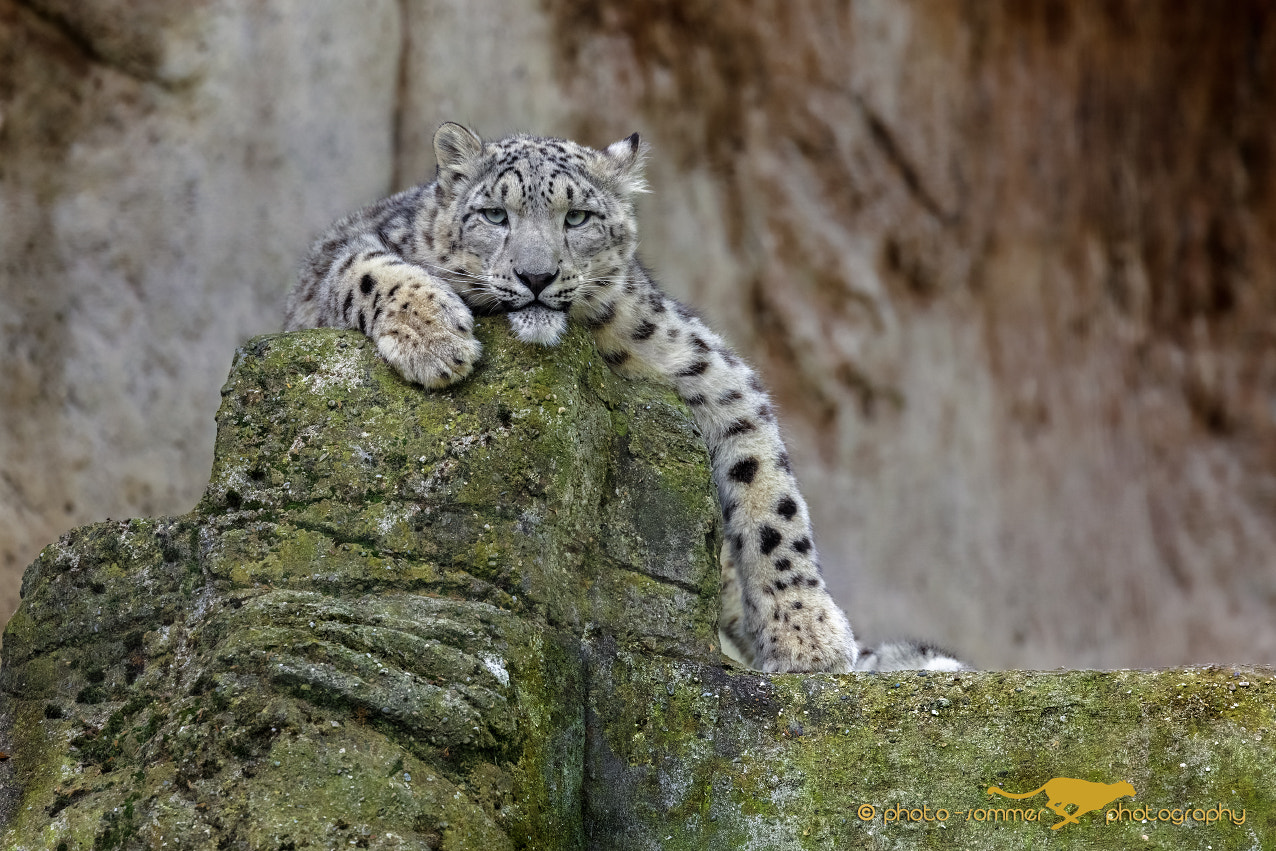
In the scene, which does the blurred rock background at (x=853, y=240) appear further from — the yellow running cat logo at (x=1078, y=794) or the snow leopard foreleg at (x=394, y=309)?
the yellow running cat logo at (x=1078, y=794)

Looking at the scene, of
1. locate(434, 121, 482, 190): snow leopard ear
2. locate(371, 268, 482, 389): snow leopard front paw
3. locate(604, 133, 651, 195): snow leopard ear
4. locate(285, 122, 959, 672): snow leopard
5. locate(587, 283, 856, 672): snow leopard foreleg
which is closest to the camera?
locate(371, 268, 482, 389): snow leopard front paw

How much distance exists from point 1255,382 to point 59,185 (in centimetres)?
766

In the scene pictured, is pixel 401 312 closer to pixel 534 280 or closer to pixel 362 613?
pixel 534 280

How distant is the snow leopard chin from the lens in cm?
363

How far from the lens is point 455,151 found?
4.51 metres

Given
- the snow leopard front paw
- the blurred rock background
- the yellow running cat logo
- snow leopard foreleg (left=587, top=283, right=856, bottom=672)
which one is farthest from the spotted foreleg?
the blurred rock background

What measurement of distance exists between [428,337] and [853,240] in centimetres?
577

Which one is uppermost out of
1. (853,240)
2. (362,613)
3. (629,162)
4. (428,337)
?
(853,240)

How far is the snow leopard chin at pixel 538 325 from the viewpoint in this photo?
3633 millimetres

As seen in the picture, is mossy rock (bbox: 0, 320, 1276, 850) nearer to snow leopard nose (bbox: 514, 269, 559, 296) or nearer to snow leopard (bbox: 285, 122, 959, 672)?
snow leopard nose (bbox: 514, 269, 559, 296)

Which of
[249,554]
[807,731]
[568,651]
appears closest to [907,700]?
[807,731]

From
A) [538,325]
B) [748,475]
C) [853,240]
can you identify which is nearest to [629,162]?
[748,475]

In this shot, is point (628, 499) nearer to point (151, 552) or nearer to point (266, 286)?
point (151, 552)

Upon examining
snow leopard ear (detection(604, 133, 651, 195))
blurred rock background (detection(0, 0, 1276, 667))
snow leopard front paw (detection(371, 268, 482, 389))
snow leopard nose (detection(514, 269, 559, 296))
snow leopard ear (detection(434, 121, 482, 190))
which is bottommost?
snow leopard front paw (detection(371, 268, 482, 389))
